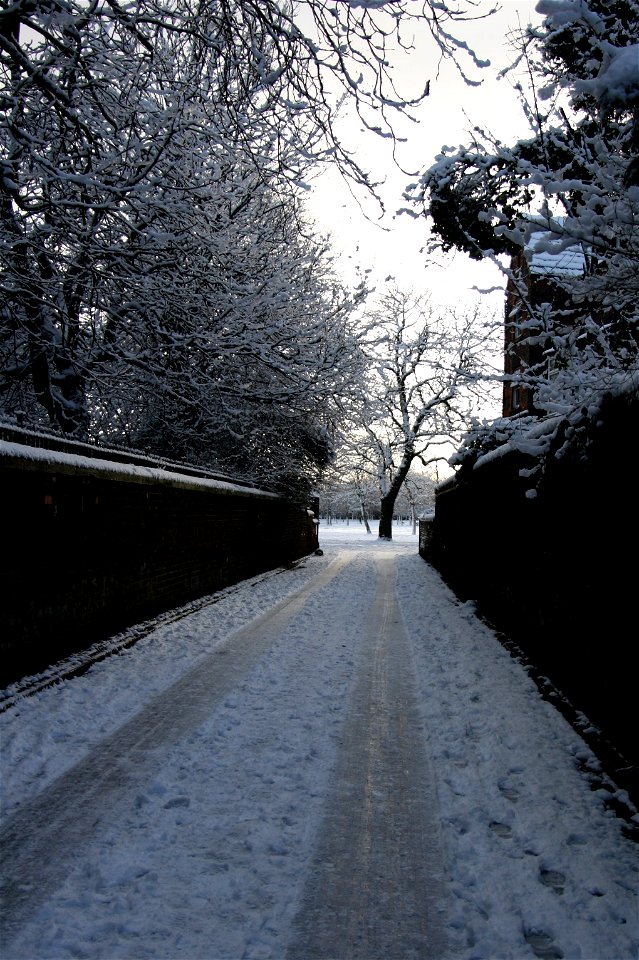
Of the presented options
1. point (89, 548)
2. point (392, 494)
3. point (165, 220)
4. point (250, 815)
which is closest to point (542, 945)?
point (250, 815)

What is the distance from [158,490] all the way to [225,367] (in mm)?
3469

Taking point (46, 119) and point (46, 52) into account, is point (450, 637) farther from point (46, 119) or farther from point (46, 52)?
point (46, 52)

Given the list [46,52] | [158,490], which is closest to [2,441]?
[158,490]

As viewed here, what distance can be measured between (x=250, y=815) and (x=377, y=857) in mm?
741

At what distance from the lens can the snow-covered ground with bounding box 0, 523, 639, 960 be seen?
247 centimetres

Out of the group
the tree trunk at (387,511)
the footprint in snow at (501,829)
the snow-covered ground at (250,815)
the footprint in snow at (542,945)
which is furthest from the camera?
the tree trunk at (387,511)

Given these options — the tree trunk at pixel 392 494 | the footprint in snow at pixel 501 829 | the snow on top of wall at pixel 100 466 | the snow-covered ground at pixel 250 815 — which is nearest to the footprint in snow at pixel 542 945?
the snow-covered ground at pixel 250 815

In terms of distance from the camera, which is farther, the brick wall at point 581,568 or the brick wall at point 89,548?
the brick wall at point 89,548

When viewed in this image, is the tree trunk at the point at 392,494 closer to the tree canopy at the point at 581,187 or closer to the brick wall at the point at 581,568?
the brick wall at the point at 581,568

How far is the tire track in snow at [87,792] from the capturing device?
2.71m

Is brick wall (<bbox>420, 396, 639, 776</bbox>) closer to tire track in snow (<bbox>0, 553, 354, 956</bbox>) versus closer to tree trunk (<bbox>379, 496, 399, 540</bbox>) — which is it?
tire track in snow (<bbox>0, 553, 354, 956</bbox>)

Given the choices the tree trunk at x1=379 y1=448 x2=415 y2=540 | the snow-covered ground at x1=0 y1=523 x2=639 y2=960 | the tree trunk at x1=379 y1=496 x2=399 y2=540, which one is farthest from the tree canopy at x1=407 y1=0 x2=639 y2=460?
the tree trunk at x1=379 y1=496 x2=399 y2=540

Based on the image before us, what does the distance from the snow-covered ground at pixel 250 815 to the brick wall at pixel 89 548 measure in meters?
0.62

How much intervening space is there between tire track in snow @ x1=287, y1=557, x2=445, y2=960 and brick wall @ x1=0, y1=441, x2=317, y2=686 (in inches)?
120
